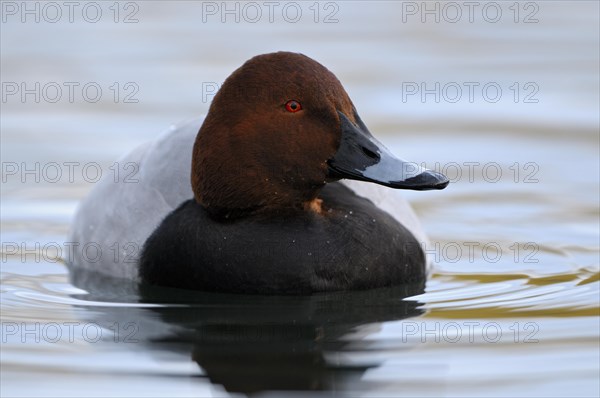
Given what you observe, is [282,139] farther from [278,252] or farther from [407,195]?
[407,195]

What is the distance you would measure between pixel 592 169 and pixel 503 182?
54 centimetres

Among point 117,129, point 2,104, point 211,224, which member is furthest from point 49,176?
point 211,224

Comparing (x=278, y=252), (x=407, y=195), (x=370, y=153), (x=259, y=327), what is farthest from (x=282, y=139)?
(x=407, y=195)

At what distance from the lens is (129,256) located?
708 cm

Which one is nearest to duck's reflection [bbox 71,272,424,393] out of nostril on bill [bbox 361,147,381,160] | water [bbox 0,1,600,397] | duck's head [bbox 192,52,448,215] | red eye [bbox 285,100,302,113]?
water [bbox 0,1,600,397]

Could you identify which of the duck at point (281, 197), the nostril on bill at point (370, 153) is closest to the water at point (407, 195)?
the duck at point (281, 197)

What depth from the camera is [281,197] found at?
21.8 ft

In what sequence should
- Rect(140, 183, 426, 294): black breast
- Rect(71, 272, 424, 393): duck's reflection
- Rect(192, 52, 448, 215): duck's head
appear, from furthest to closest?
Rect(140, 183, 426, 294): black breast, Rect(192, 52, 448, 215): duck's head, Rect(71, 272, 424, 393): duck's reflection

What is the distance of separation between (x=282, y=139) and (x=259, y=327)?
34.4 inches

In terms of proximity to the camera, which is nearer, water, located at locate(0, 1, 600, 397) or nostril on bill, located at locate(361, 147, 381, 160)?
water, located at locate(0, 1, 600, 397)

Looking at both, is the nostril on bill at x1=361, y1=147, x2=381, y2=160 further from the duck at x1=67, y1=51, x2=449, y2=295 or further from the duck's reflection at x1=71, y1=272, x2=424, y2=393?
the duck's reflection at x1=71, y1=272, x2=424, y2=393

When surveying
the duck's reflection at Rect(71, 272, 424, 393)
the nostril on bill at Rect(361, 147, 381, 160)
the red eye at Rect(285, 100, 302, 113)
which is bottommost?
the duck's reflection at Rect(71, 272, 424, 393)

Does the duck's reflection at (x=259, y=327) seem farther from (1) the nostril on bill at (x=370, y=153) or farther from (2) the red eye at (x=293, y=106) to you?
(2) the red eye at (x=293, y=106)

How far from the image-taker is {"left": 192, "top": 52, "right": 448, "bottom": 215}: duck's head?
6.50 meters
